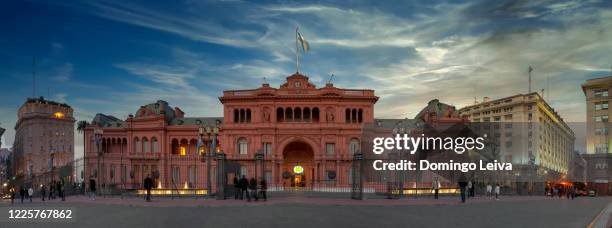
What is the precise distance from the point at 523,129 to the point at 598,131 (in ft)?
97.0

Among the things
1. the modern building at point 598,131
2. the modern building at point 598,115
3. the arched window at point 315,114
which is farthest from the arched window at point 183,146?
the modern building at point 598,115

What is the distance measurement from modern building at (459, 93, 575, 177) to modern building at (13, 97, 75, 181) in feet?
341

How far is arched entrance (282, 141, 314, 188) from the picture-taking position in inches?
2277

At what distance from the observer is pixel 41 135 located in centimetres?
11056

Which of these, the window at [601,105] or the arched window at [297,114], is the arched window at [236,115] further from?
the window at [601,105]

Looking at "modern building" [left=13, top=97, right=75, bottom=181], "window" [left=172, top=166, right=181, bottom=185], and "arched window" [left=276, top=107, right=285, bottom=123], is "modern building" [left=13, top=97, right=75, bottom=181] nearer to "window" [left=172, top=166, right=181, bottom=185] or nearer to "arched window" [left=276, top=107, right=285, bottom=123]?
"window" [left=172, top=166, right=181, bottom=185]

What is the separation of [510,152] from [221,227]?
99.4 m

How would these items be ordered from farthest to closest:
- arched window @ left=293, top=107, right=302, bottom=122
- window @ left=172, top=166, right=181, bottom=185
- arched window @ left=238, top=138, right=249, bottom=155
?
window @ left=172, top=166, right=181, bottom=185
arched window @ left=293, top=107, right=302, bottom=122
arched window @ left=238, top=138, right=249, bottom=155

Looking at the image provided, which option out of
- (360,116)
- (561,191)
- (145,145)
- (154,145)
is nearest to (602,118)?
(561,191)

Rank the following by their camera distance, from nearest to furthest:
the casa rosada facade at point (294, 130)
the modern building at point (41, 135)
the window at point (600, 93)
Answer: the casa rosada facade at point (294, 130) → the window at point (600, 93) → the modern building at point (41, 135)

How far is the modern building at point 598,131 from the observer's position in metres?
67.1

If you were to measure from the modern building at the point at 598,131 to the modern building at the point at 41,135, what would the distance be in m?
114

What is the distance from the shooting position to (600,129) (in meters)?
70.0

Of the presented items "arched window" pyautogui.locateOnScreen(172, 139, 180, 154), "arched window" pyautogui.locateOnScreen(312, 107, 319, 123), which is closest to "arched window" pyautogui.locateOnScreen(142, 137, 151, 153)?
"arched window" pyautogui.locateOnScreen(172, 139, 180, 154)
